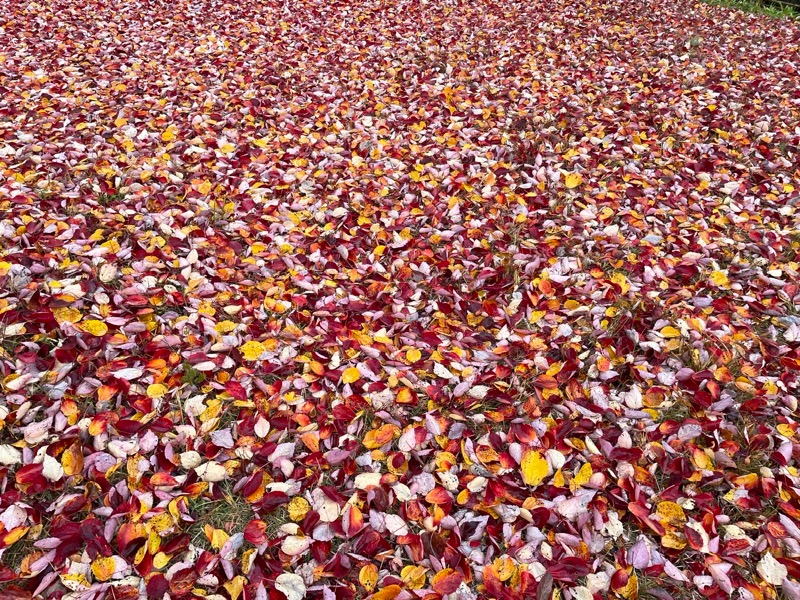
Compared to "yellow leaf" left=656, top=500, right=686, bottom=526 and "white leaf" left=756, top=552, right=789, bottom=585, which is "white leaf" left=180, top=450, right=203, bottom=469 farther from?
"white leaf" left=756, top=552, right=789, bottom=585

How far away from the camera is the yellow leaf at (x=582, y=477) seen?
221cm

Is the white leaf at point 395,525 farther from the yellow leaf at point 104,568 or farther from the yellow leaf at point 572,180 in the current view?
the yellow leaf at point 572,180

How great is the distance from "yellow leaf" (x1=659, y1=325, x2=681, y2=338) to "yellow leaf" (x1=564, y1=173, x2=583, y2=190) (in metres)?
1.57

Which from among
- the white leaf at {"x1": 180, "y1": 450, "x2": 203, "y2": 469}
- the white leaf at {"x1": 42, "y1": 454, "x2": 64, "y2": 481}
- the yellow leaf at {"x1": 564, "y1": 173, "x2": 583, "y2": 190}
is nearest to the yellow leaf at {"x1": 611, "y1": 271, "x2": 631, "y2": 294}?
the yellow leaf at {"x1": 564, "y1": 173, "x2": 583, "y2": 190}

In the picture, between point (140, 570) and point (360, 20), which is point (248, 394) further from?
point (360, 20)

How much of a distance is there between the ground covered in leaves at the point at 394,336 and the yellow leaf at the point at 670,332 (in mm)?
22

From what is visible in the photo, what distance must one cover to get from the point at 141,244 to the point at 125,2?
5.72 meters

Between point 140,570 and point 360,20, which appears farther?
point 360,20

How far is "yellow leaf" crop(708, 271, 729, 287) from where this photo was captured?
323 centimetres

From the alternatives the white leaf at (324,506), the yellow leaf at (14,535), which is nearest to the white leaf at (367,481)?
the white leaf at (324,506)

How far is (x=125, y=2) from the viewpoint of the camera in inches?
283

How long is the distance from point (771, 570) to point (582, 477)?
2.27ft

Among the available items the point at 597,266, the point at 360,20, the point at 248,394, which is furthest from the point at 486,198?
the point at 360,20

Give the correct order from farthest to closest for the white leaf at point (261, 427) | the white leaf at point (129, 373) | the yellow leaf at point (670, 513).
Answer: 1. the white leaf at point (129, 373)
2. the white leaf at point (261, 427)
3. the yellow leaf at point (670, 513)
